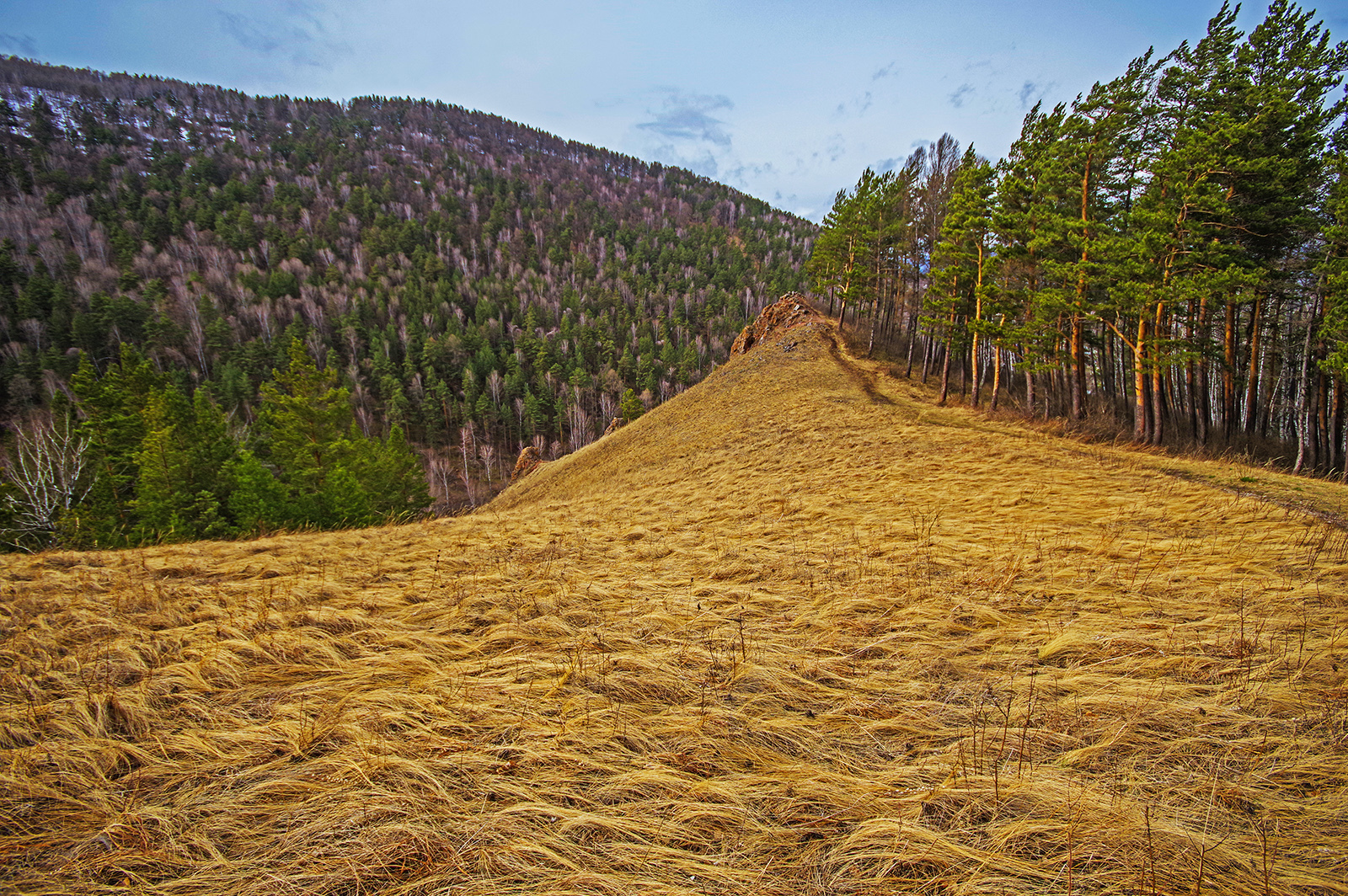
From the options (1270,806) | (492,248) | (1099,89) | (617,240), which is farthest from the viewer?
(617,240)

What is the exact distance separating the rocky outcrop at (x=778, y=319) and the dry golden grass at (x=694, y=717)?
34217mm

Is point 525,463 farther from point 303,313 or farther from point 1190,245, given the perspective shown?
point 303,313

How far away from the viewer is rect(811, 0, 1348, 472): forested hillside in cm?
1331

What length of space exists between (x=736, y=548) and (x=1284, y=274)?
18190 mm

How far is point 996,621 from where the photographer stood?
3.85 meters

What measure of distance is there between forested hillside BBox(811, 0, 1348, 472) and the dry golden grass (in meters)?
12.9

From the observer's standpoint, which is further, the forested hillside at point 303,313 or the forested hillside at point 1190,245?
the forested hillside at point 303,313

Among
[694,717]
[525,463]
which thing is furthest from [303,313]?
[694,717]

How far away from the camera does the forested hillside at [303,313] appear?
18.1 metres

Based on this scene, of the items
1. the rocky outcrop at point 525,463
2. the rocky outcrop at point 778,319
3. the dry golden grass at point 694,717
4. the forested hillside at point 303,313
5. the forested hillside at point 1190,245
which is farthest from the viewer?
the rocky outcrop at point 525,463

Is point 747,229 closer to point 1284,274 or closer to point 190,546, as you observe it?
point 1284,274

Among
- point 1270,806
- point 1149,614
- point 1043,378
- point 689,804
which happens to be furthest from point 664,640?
point 1043,378

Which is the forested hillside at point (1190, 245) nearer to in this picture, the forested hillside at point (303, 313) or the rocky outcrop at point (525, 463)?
the forested hillside at point (303, 313)

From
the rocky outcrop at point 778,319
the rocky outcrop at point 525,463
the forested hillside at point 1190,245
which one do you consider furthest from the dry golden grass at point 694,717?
the rocky outcrop at point 525,463
